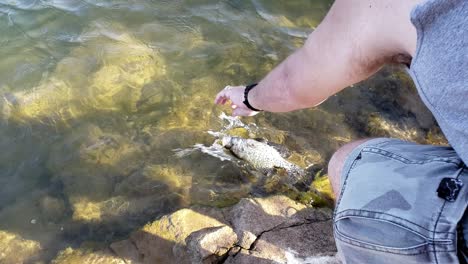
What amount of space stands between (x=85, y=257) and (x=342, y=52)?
2.00 meters

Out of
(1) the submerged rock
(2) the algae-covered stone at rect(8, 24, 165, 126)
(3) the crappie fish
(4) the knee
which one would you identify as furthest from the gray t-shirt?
(2) the algae-covered stone at rect(8, 24, 165, 126)

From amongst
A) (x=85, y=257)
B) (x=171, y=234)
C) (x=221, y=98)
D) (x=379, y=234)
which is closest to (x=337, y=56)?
(x=379, y=234)

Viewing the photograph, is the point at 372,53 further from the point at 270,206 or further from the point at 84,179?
the point at 84,179

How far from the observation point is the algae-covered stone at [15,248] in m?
2.74

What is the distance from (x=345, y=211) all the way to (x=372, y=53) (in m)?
0.62

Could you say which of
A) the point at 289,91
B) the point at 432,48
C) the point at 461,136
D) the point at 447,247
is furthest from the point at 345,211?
the point at 289,91

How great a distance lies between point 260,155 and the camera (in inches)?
136

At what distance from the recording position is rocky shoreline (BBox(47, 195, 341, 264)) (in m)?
2.63

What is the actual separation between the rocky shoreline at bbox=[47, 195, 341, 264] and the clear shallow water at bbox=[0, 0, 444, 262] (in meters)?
0.17

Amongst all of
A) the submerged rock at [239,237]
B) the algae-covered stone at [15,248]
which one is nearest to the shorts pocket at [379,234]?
the submerged rock at [239,237]

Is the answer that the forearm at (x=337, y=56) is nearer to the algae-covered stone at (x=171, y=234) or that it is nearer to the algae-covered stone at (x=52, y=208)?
the algae-covered stone at (x=171, y=234)

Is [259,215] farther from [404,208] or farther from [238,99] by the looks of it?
[404,208]

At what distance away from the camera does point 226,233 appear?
272 cm

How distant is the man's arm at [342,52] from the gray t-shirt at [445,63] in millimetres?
193
